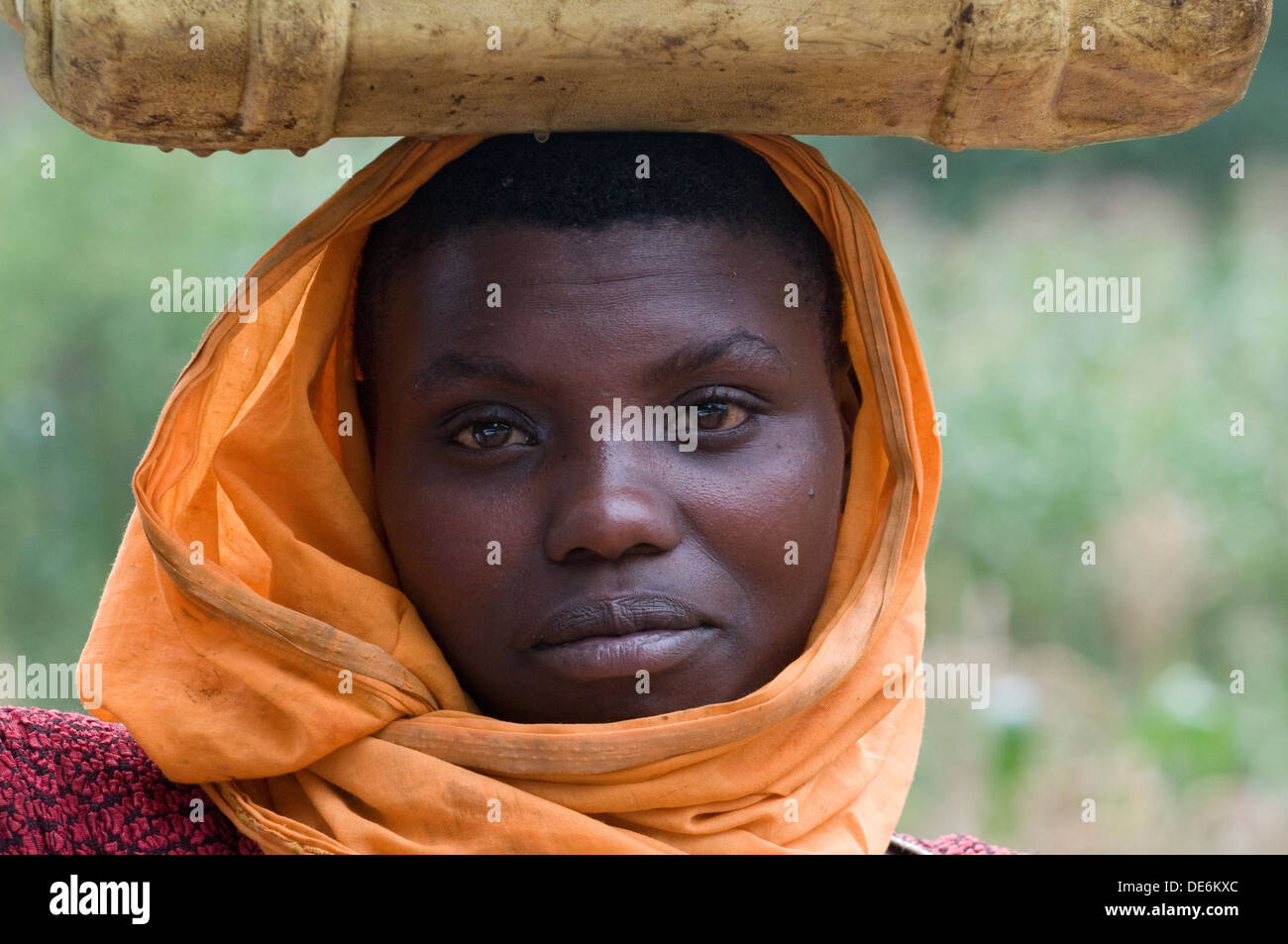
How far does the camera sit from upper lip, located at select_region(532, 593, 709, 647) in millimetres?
1728

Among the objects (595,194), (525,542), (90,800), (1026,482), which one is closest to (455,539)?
(525,542)

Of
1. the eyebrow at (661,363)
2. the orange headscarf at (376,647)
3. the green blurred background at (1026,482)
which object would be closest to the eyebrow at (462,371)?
the eyebrow at (661,363)

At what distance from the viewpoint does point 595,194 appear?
184cm

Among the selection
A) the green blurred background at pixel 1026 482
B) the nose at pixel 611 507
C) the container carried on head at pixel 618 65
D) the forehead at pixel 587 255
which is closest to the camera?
the container carried on head at pixel 618 65

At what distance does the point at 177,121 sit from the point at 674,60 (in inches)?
21.2

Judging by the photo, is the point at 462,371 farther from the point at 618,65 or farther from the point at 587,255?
the point at 618,65

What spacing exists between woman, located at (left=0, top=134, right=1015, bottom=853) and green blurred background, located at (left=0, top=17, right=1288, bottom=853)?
2.89 meters

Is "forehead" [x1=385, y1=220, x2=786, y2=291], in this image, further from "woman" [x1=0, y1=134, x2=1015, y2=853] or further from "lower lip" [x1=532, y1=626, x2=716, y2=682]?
"lower lip" [x1=532, y1=626, x2=716, y2=682]

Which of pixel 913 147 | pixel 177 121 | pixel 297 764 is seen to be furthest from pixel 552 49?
pixel 913 147

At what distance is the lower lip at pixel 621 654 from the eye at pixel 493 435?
268mm

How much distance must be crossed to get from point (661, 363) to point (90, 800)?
0.93 meters

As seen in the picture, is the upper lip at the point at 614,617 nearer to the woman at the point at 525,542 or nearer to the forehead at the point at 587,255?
the woman at the point at 525,542

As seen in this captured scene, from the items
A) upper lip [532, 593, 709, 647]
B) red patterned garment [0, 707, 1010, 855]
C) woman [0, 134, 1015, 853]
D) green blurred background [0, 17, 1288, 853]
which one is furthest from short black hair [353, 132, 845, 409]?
green blurred background [0, 17, 1288, 853]

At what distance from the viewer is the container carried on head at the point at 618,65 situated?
4.80 ft
